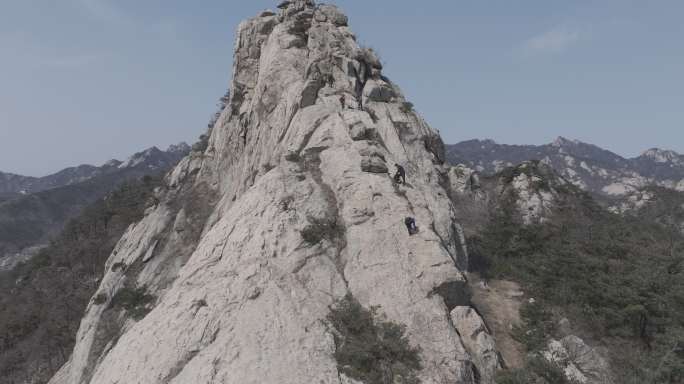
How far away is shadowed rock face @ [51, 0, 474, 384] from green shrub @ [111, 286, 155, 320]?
2.83ft

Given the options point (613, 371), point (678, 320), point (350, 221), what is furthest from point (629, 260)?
point (350, 221)

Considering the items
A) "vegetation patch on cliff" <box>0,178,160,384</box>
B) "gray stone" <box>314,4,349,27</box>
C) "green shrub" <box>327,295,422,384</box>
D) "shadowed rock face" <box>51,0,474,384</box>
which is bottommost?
"vegetation patch on cliff" <box>0,178,160,384</box>

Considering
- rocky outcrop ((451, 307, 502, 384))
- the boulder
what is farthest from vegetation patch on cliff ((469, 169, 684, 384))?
the boulder

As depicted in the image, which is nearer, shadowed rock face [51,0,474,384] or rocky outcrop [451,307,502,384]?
shadowed rock face [51,0,474,384]

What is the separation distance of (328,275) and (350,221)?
352 cm

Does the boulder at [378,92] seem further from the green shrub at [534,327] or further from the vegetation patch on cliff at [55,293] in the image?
the vegetation patch on cliff at [55,293]

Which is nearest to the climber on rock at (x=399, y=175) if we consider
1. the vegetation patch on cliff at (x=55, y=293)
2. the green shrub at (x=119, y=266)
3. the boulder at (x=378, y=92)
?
the boulder at (x=378, y=92)

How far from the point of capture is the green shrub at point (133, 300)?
99.4ft

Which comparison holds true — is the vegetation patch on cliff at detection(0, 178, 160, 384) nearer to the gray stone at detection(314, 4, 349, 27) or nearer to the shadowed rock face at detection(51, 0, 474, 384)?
the shadowed rock face at detection(51, 0, 474, 384)

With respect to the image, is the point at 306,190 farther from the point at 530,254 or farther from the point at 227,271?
the point at 530,254

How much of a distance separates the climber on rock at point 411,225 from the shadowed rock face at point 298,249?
0.28 m

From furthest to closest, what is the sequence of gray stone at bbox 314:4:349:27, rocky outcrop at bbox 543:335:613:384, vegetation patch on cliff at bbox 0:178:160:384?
vegetation patch on cliff at bbox 0:178:160:384 → gray stone at bbox 314:4:349:27 → rocky outcrop at bbox 543:335:613:384

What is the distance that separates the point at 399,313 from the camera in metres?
17.3

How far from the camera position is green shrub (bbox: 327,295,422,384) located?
48.4ft
